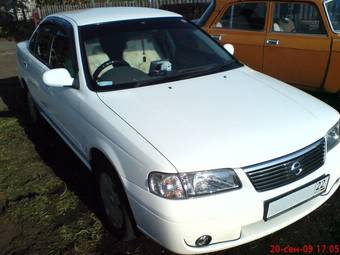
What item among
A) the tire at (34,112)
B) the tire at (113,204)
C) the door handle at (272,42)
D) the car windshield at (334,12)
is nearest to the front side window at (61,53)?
the tire at (113,204)

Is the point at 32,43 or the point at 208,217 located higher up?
the point at 32,43

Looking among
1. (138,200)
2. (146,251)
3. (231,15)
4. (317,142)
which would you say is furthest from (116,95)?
(231,15)

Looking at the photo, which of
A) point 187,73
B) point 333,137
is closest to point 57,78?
point 187,73

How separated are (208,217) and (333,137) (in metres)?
1.21

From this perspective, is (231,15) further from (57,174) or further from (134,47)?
(57,174)

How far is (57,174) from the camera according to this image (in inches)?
A: 169

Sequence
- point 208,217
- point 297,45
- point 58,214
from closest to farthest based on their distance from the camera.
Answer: point 208,217 < point 58,214 < point 297,45

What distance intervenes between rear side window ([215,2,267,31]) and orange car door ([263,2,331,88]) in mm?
167

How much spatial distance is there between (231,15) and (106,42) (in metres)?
2.95

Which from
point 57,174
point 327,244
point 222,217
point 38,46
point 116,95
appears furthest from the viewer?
point 38,46

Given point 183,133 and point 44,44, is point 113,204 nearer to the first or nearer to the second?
point 183,133

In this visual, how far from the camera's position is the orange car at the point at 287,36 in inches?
207

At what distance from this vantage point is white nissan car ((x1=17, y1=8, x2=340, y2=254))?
2418 mm

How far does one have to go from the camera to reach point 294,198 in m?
2.61
